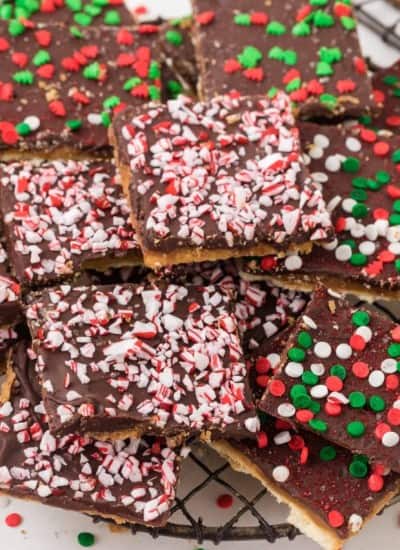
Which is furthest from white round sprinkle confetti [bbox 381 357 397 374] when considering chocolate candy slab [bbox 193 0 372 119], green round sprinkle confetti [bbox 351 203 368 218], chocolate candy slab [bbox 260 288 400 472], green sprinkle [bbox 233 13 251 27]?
green sprinkle [bbox 233 13 251 27]

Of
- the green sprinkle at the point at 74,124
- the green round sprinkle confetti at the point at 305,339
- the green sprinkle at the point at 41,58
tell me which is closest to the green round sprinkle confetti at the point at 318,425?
the green round sprinkle confetti at the point at 305,339

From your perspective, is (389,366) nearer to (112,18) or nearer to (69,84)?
(69,84)

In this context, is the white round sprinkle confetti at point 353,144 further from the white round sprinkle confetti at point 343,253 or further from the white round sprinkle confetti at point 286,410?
the white round sprinkle confetti at point 286,410

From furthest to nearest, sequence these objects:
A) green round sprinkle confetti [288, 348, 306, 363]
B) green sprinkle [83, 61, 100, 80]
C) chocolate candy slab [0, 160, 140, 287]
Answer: green sprinkle [83, 61, 100, 80] → chocolate candy slab [0, 160, 140, 287] → green round sprinkle confetti [288, 348, 306, 363]

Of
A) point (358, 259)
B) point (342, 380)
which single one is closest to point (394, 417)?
point (342, 380)

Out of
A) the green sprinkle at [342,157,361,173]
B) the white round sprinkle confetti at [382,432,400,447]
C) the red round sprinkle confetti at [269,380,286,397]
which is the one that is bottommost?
the white round sprinkle confetti at [382,432,400,447]

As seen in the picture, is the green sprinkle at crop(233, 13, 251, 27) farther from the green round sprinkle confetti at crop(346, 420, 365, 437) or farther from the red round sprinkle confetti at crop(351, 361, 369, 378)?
the green round sprinkle confetti at crop(346, 420, 365, 437)

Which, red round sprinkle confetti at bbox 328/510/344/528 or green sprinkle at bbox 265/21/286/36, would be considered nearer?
red round sprinkle confetti at bbox 328/510/344/528

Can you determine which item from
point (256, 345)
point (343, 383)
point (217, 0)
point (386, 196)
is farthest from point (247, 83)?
point (343, 383)
